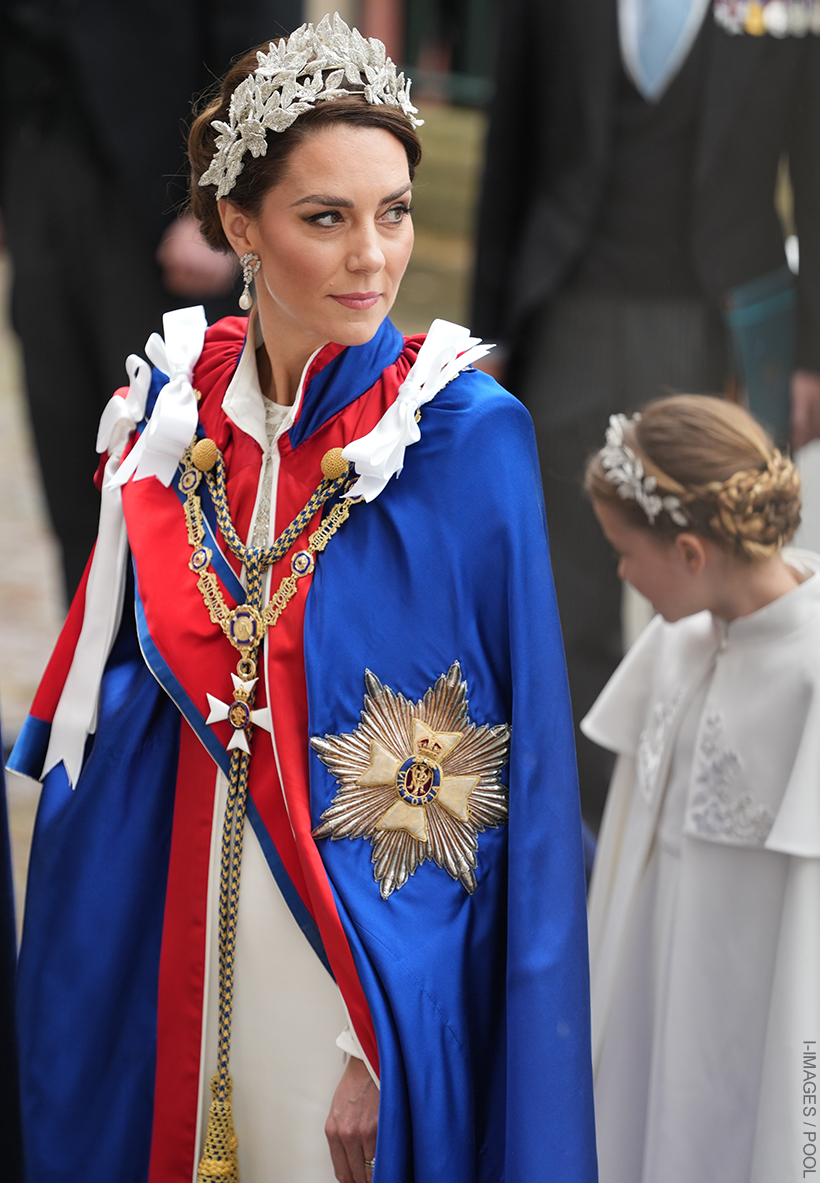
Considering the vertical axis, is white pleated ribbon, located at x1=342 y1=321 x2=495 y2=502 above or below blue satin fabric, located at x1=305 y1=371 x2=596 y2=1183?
above

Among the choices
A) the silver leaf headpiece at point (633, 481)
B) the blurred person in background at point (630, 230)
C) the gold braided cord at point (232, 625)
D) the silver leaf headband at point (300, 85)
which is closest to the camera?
the silver leaf headband at point (300, 85)

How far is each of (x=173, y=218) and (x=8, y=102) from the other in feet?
1.85

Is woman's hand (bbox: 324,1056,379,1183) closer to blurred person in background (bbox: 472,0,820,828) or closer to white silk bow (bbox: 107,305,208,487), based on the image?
white silk bow (bbox: 107,305,208,487)

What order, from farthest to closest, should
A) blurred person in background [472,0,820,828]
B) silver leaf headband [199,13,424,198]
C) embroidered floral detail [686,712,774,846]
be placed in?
blurred person in background [472,0,820,828]
embroidered floral detail [686,712,774,846]
silver leaf headband [199,13,424,198]

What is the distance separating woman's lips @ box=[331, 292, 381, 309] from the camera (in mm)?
1530

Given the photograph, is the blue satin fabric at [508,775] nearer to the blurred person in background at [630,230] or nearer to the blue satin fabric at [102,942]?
the blue satin fabric at [102,942]

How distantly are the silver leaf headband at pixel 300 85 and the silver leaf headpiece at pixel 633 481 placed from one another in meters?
0.66

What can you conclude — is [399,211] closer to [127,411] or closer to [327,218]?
[327,218]

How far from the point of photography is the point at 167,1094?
1732mm

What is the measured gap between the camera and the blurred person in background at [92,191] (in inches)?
131

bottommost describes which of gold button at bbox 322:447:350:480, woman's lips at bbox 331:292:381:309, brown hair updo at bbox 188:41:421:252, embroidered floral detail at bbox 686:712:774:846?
embroidered floral detail at bbox 686:712:774:846

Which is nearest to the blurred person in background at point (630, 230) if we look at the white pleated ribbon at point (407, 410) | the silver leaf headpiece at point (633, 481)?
the silver leaf headpiece at point (633, 481)

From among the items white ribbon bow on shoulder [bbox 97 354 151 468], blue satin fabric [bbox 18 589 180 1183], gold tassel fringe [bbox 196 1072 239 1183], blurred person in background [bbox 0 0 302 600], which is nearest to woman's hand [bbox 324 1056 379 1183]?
gold tassel fringe [bbox 196 1072 239 1183]

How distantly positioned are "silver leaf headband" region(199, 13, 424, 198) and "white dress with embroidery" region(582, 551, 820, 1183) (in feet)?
2.87
